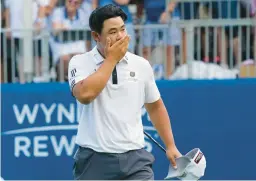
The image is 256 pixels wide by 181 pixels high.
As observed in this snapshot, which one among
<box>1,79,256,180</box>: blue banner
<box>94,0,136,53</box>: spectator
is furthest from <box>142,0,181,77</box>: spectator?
<box>1,79,256,180</box>: blue banner

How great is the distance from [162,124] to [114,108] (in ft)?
1.57

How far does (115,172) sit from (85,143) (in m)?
0.29

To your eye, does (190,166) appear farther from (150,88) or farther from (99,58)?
(99,58)

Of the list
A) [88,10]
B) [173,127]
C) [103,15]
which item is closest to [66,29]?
[88,10]

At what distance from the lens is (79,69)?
6117 millimetres

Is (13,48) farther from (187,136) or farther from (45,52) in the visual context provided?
(187,136)

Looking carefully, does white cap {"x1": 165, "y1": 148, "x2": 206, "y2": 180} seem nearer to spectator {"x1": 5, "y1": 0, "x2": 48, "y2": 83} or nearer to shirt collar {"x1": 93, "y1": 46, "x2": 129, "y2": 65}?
shirt collar {"x1": 93, "y1": 46, "x2": 129, "y2": 65}

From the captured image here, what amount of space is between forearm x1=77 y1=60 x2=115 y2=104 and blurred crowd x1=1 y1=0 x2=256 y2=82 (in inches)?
170

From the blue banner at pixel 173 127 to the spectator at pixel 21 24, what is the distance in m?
0.34

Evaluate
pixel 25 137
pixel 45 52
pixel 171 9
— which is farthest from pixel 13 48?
pixel 171 9

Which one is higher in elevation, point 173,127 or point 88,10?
point 88,10

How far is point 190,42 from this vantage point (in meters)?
10.1

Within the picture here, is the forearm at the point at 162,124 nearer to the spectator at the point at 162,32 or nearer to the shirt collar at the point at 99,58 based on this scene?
the shirt collar at the point at 99,58

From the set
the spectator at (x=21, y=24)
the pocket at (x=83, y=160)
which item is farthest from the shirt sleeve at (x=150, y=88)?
the spectator at (x=21, y=24)
